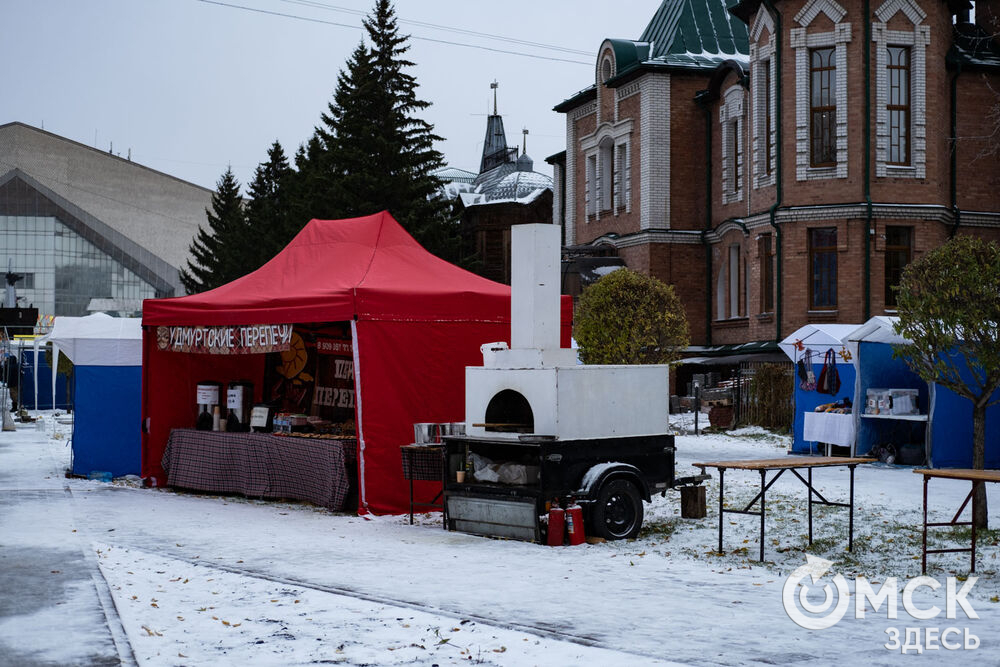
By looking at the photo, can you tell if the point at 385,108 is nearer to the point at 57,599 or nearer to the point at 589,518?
the point at 589,518

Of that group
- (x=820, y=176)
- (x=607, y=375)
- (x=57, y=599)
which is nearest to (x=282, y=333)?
(x=607, y=375)

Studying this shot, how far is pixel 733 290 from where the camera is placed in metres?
38.1

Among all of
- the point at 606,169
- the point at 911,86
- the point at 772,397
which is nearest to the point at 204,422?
the point at 772,397

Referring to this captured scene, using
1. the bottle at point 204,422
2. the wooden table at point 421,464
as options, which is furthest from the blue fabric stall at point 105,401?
the wooden table at point 421,464

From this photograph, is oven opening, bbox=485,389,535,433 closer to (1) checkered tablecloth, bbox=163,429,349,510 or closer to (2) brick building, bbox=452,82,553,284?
(1) checkered tablecloth, bbox=163,429,349,510

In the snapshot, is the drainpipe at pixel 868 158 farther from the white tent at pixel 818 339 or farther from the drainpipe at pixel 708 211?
the white tent at pixel 818 339

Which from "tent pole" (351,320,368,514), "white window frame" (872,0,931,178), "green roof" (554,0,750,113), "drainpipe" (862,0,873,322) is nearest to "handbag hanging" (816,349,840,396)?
"drainpipe" (862,0,873,322)

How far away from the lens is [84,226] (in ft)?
270

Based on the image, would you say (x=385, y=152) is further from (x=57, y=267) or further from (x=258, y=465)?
(x=57, y=267)

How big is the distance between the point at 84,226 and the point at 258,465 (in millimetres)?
72122

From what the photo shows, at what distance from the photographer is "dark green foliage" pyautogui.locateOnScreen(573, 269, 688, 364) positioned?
25641mm

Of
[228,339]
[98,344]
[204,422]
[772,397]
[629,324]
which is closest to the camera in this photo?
[228,339]

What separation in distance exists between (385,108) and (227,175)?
2549 cm

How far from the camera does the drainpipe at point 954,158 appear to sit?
34188 millimetres
